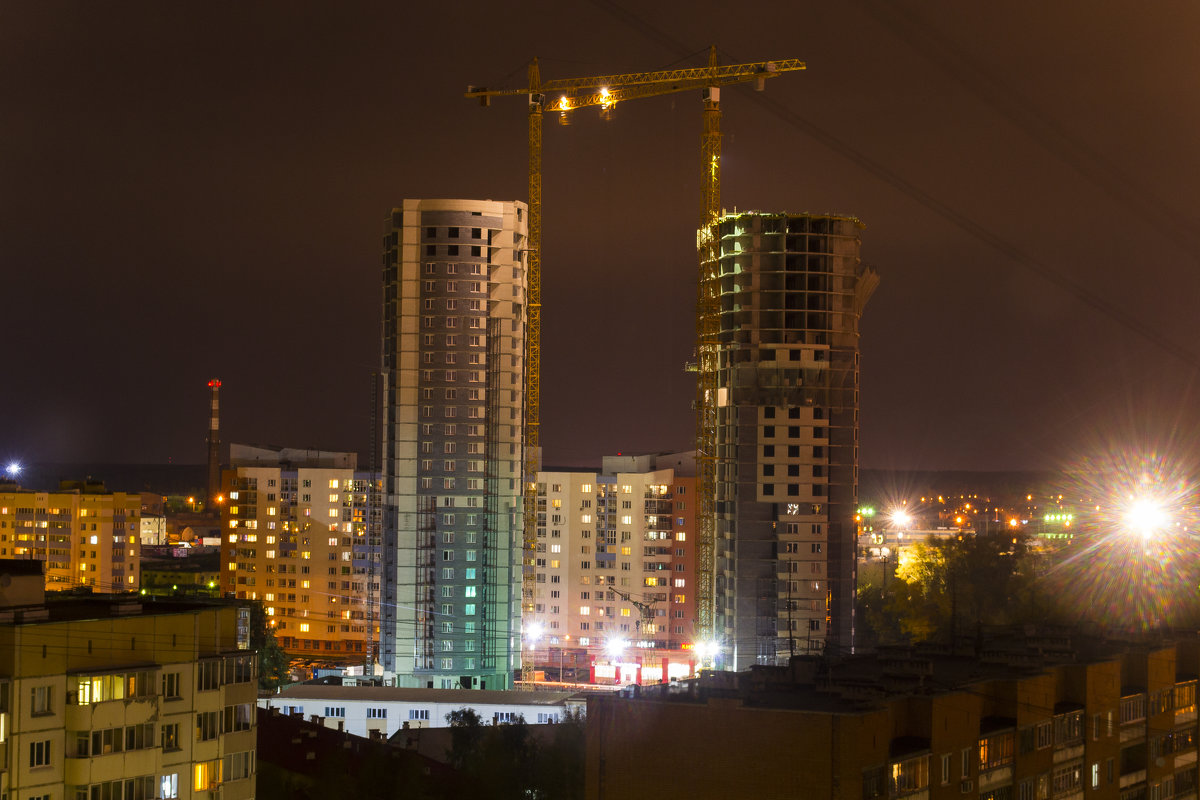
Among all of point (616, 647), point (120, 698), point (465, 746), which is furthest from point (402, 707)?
point (120, 698)

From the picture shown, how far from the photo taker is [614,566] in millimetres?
61781

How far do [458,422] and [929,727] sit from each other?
32.0 metres

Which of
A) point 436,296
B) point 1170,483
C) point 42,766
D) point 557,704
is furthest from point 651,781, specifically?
point 1170,483

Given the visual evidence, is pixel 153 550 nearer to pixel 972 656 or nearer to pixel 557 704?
pixel 557 704

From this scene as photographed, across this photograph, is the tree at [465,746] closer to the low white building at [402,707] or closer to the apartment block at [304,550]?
the low white building at [402,707]

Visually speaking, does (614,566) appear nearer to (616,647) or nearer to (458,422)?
(616,647)

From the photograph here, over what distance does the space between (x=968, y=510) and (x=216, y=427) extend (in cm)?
6766

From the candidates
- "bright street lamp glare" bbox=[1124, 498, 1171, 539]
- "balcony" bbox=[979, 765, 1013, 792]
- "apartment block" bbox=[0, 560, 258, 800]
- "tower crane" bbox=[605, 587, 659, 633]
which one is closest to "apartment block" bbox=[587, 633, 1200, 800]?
"balcony" bbox=[979, 765, 1013, 792]

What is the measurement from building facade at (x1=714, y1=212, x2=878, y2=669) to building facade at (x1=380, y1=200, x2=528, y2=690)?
710cm

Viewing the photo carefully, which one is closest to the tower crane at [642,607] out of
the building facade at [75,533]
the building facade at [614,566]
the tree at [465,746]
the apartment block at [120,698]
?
the building facade at [614,566]

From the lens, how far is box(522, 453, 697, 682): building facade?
6028 cm

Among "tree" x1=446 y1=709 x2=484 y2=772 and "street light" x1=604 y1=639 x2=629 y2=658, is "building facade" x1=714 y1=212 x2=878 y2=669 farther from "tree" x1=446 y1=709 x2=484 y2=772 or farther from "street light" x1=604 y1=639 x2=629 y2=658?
"street light" x1=604 y1=639 x2=629 y2=658

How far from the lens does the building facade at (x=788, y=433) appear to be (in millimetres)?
43219

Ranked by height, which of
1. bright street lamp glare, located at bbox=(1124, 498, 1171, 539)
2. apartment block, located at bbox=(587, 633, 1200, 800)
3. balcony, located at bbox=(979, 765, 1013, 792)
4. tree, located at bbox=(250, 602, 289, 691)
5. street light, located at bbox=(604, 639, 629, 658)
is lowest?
street light, located at bbox=(604, 639, 629, 658)
